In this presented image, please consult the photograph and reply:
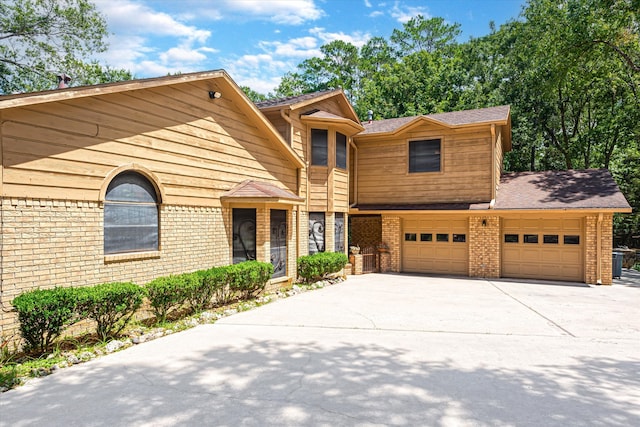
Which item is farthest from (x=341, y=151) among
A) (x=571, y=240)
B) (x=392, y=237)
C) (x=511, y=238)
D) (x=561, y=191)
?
(x=571, y=240)

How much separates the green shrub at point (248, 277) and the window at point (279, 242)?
0.97 metres

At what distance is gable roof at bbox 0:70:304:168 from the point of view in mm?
5754

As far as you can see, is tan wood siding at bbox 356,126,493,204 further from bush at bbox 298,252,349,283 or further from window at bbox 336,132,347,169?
bush at bbox 298,252,349,283

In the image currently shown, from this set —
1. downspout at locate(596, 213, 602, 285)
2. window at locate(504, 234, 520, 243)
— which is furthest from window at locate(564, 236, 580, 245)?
window at locate(504, 234, 520, 243)

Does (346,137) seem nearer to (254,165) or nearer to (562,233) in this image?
(254,165)

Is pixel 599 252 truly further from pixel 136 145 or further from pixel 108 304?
pixel 108 304

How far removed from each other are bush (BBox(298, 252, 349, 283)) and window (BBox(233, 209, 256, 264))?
2422 mm

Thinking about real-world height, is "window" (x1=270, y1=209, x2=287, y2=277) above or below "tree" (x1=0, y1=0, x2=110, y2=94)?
below

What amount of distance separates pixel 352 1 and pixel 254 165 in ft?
45.9

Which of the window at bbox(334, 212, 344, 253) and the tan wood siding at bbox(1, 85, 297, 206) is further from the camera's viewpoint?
the window at bbox(334, 212, 344, 253)

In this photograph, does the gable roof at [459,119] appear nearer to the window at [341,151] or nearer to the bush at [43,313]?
the window at [341,151]

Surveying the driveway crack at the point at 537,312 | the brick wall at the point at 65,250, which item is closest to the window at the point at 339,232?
the driveway crack at the point at 537,312

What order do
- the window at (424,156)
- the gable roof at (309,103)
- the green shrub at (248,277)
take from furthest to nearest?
the window at (424,156), the gable roof at (309,103), the green shrub at (248,277)

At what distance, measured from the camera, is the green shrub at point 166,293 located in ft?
24.0
